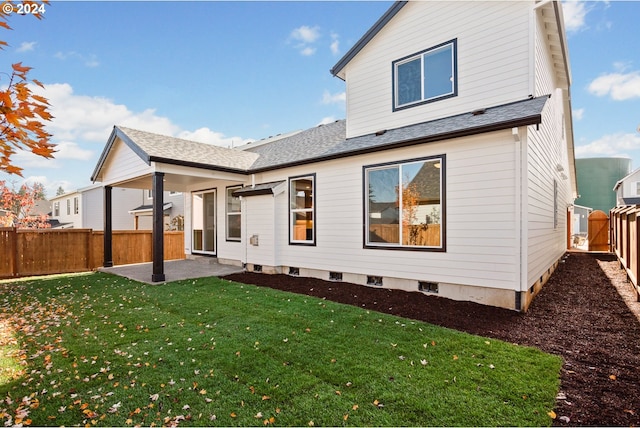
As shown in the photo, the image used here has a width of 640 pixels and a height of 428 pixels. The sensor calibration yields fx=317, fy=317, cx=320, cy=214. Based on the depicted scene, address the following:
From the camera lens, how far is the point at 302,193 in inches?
366

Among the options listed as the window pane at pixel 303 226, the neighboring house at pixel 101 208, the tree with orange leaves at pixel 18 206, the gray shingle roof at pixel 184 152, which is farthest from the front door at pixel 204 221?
the neighboring house at pixel 101 208

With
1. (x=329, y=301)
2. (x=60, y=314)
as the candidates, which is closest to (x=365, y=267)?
(x=329, y=301)

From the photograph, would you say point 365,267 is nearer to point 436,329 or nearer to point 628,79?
point 436,329

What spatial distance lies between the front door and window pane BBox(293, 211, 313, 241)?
13.8 ft

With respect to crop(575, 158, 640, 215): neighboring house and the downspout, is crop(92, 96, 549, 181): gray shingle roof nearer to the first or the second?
the downspout

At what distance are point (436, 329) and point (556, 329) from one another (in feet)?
6.02

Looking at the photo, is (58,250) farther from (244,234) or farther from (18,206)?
(18,206)

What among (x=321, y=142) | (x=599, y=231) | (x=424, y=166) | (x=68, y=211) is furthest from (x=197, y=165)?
(x=68, y=211)

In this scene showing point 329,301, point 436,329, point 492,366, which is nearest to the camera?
point 492,366

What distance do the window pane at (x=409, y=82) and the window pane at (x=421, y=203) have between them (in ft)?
6.06

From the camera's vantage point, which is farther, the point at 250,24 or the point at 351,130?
the point at 250,24

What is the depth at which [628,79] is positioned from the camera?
12219 millimetres

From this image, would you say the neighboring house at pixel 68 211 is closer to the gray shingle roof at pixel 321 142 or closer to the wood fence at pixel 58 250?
the wood fence at pixel 58 250

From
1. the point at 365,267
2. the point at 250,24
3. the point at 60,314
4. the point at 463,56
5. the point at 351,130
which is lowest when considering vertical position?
the point at 60,314
